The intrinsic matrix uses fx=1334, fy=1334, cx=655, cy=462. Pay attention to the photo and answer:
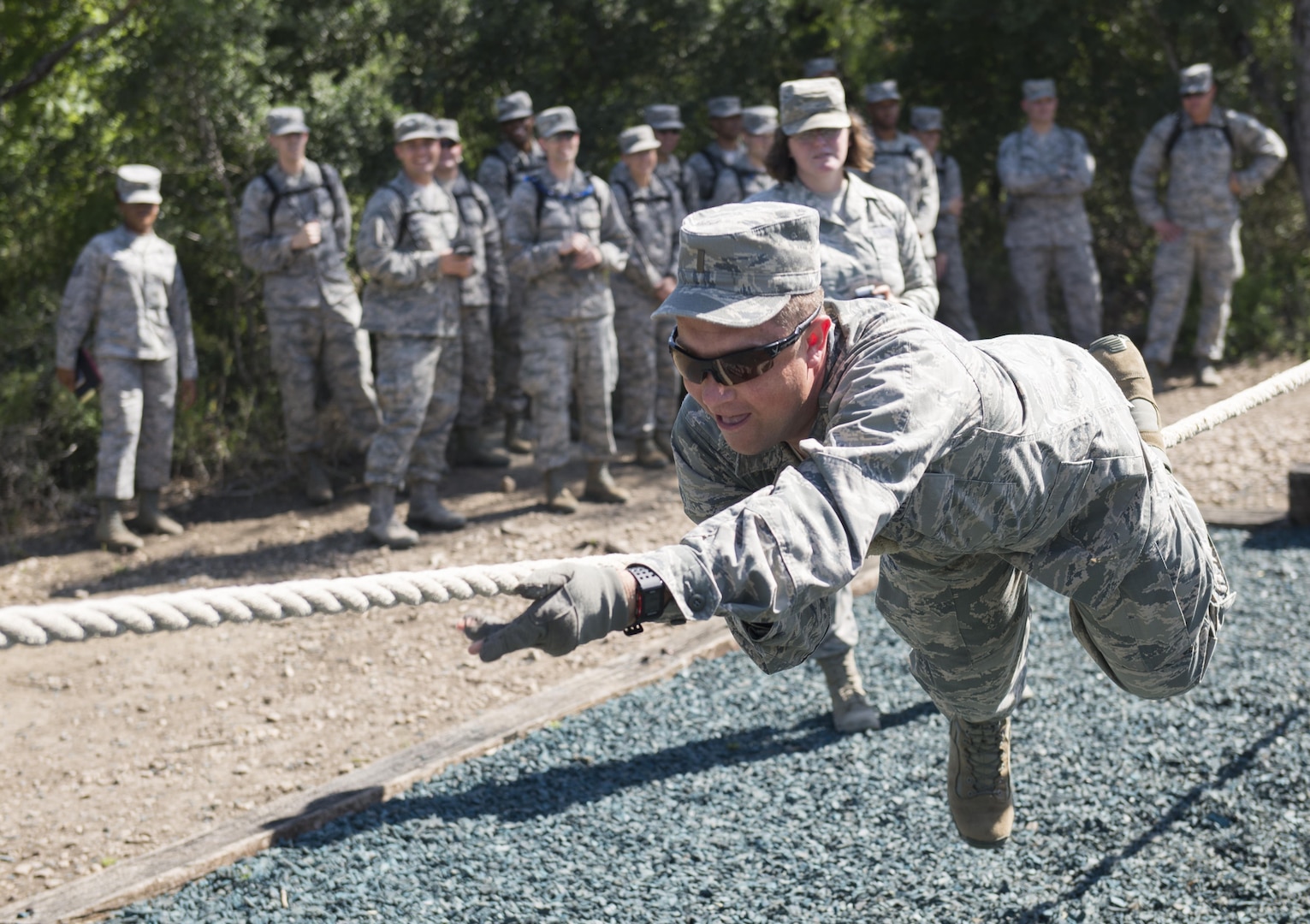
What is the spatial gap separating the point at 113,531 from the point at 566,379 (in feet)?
8.80

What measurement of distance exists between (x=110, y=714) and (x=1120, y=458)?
4.23m

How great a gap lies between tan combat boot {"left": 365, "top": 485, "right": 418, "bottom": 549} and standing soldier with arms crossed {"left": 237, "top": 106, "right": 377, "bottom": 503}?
1057mm

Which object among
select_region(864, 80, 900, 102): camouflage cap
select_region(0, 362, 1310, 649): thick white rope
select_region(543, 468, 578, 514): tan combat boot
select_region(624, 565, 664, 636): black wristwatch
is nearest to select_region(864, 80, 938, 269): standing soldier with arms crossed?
select_region(864, 80, 900, 102): camouflage cap

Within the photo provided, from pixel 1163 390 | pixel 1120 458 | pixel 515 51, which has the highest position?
pixel 515 51

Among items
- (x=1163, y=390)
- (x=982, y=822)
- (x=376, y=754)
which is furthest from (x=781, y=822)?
(x=1163, y=390)

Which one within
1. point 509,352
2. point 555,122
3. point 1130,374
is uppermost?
point 555,122

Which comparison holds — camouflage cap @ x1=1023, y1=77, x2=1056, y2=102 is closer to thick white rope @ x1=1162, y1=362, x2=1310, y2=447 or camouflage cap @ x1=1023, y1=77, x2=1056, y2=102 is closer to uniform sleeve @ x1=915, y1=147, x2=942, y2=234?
uniform sleeve @ x1=915, y1=147, x2=942, y2=234

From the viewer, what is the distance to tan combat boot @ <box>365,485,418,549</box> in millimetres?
7273

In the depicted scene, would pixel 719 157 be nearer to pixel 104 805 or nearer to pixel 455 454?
pixel 455 454

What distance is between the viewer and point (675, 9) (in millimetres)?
11008

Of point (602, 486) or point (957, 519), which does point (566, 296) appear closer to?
point (602, 486)

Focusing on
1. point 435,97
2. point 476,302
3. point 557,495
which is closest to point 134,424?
point 476,302

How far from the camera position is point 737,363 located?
7.79 feet

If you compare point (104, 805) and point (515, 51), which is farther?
point (515, 51)
